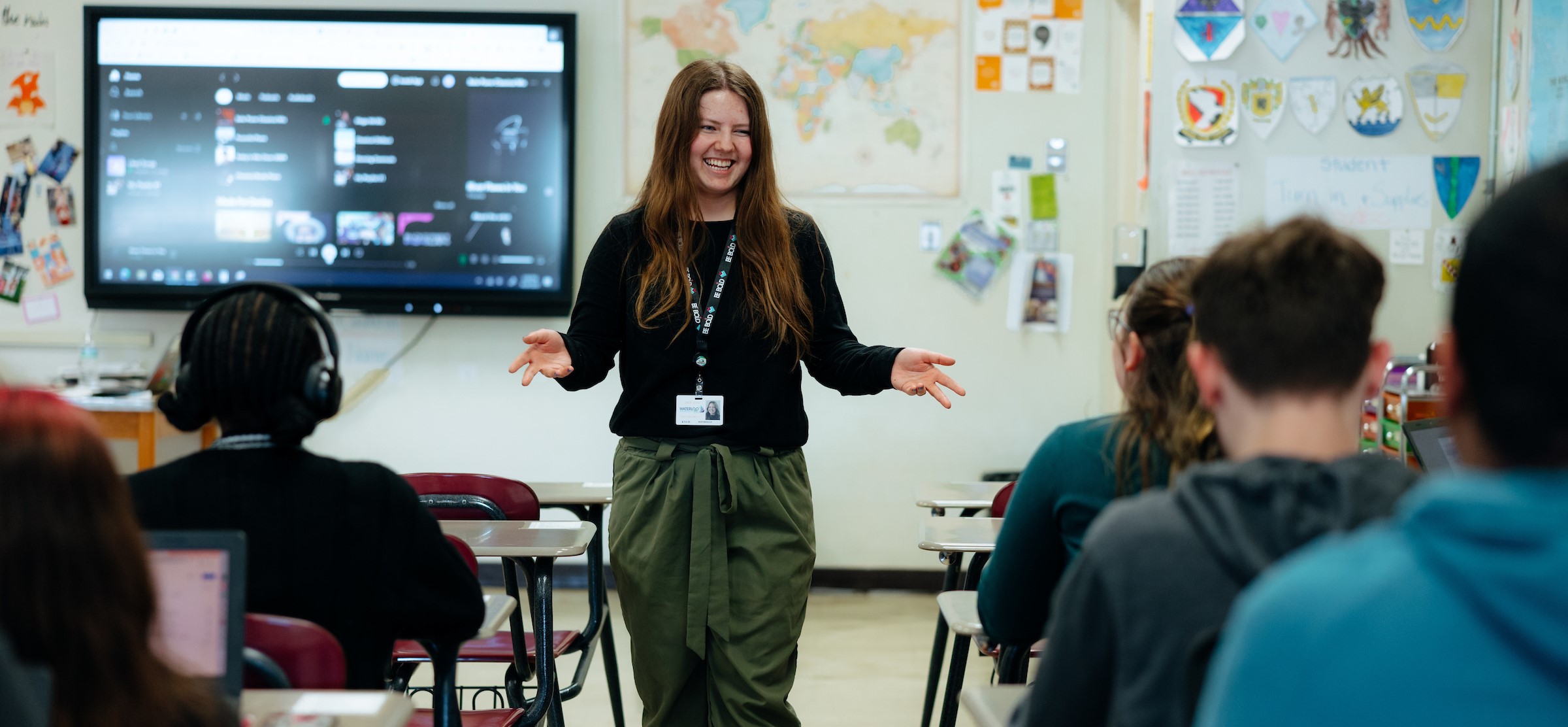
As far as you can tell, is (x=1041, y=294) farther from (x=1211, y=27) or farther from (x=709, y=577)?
(x=709, y=577)

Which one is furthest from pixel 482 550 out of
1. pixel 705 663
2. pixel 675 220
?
pixel 675 220

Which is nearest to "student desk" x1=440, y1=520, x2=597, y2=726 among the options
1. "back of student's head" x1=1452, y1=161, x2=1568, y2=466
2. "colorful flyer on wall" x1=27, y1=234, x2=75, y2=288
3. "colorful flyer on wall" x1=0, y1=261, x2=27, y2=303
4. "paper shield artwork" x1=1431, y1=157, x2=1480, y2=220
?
"back of student's head" x1=1452, y1=161, x2=1568, y2=466

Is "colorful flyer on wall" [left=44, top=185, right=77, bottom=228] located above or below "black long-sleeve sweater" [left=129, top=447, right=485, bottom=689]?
above

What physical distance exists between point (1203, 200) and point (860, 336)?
142 centimetres

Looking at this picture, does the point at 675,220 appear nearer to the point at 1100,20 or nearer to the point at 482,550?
the point at 482,550

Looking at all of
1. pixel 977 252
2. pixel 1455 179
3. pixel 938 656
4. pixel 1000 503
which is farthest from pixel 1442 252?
pixel 938 656

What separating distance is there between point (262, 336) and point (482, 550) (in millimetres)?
821

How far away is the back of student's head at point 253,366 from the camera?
138cm

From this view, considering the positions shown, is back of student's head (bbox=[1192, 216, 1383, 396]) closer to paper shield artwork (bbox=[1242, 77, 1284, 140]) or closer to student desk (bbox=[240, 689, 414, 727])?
student desk (bbox=[240, 689, 414, 727])

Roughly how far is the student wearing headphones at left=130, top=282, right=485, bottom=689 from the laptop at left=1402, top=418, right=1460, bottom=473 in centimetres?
181

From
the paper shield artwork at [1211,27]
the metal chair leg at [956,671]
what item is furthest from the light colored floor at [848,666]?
the paper shield artwork at [1211,27]

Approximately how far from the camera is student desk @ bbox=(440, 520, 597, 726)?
2.13m

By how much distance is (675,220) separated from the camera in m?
2.25

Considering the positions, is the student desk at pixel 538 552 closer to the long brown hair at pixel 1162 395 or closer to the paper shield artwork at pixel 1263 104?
the long brown hair at pixel 1162 395
